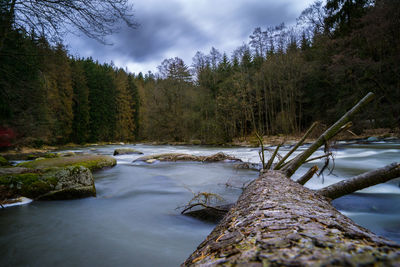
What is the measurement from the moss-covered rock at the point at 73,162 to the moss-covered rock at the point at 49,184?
6.44 feet

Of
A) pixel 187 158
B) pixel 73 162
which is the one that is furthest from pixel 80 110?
pixel 73 162

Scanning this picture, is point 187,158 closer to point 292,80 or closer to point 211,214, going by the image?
point 211,214

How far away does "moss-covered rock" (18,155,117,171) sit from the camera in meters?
6.93

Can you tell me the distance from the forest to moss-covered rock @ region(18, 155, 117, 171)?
7.97 feet

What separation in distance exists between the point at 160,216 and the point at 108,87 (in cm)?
4605

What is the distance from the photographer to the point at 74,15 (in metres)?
4.46

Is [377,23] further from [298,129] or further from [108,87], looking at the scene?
[108,87]

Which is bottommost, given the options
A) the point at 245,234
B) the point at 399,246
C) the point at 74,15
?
the point at 245,234

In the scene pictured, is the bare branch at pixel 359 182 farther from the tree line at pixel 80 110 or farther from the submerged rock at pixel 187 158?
the tree line at pixel 80 110

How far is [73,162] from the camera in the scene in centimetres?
760

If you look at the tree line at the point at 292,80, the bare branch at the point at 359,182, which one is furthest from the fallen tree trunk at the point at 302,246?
the tree line at the point at 292,80

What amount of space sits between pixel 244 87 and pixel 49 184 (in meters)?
25.5

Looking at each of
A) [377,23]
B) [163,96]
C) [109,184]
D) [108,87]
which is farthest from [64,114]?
[377,23]

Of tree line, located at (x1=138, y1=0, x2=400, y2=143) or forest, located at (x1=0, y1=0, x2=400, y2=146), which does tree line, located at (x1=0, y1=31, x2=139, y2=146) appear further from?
tree line, located at (x1=138, y1=0, x2=400, y2=143)
